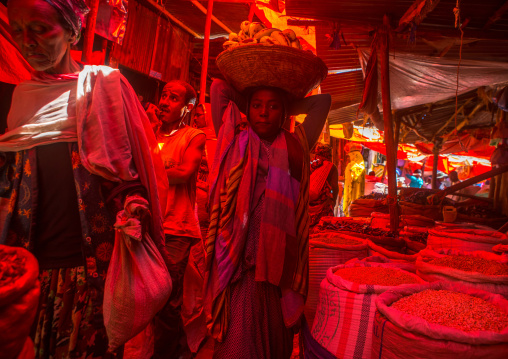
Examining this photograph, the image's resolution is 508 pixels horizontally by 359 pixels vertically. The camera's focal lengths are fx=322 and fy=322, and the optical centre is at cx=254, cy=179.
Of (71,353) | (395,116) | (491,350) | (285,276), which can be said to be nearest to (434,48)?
(395,116)

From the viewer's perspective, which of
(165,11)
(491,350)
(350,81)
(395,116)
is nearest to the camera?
(491,350)

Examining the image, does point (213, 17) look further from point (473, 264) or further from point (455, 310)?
point (455, 310)

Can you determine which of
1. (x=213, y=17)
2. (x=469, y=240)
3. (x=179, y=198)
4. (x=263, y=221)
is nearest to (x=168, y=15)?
(x=213, y=17)

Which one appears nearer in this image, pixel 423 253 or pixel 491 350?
pixel 491 350

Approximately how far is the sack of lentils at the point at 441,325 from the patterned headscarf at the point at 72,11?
1.88 meters

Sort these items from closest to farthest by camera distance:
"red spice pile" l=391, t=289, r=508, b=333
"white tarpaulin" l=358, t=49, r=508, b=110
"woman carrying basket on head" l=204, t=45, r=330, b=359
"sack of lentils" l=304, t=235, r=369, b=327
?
"red spice pile" l=391, t=289, r=508, b=333 < "woman carrying basket on head" l=204, t=45, r=330, b=359 < "sack of lentils" l=304, t=235, r=369, b=327 < "white tarpaulin" l=358, t=49, r=508, b=110

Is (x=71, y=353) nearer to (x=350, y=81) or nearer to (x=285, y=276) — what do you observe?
(x=285, y=276)

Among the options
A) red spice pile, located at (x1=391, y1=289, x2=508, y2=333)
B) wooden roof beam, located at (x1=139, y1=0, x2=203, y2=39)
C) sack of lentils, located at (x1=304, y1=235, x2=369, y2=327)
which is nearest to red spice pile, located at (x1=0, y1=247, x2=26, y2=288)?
red spice pile, located at (x1=391, y1=289, x2=508, y2=333)

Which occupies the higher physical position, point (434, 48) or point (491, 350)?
point (434, 48)

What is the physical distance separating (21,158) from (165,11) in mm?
5728

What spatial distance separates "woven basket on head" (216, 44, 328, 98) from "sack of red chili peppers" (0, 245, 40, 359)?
180 centimetres

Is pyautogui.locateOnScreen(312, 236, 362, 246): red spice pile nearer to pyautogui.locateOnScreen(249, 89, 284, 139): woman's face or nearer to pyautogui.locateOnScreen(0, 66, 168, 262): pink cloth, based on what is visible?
pyautogui.locateOnScreen(249, 89, 284, 139): woman's face

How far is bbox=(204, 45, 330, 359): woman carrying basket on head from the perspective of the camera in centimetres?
203

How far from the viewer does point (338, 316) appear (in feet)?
5.85
